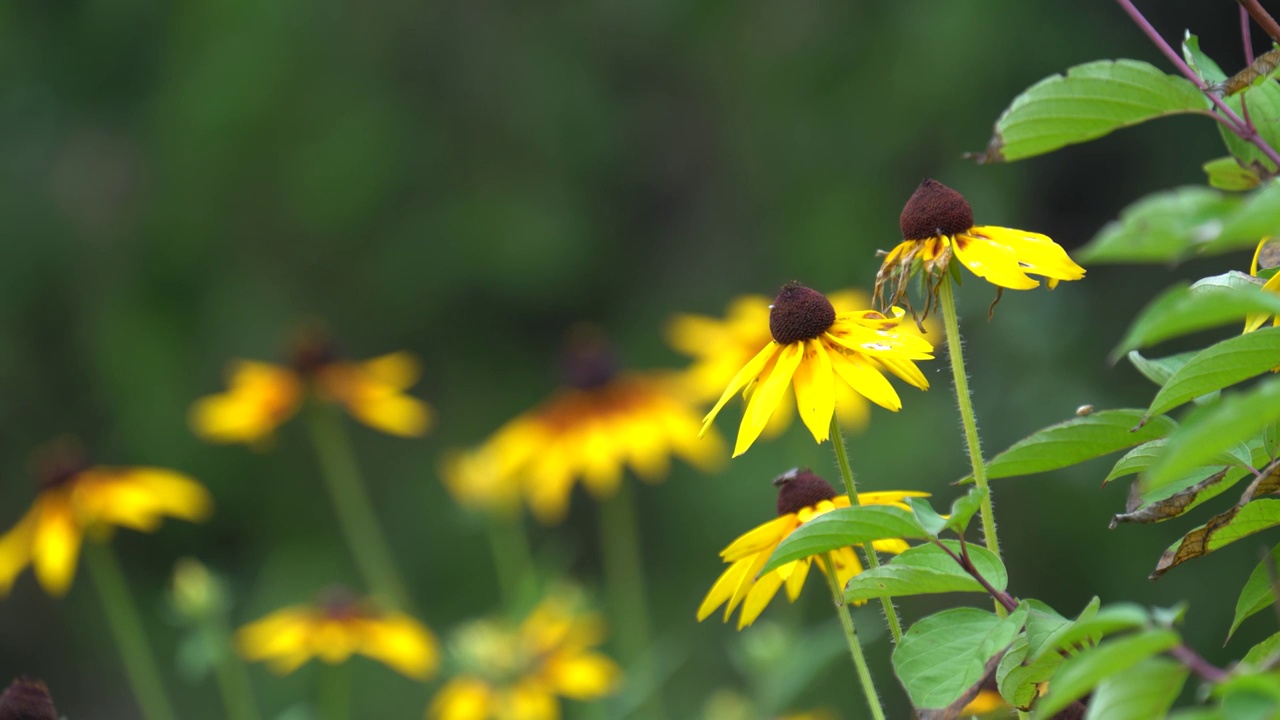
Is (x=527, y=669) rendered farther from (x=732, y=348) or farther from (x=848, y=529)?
(x=848, y=529)

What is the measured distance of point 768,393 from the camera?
25.3 inches

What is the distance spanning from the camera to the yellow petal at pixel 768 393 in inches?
23.8

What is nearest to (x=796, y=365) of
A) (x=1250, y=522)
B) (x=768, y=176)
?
(x=1250, y=522)

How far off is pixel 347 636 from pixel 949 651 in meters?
1.31

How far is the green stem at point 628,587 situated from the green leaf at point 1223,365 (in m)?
1.09

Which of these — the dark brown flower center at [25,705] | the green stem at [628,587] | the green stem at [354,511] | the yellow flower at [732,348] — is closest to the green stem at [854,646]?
the dark brown flower center at [25,705]

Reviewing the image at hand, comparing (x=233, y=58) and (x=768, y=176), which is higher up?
(x=233, y=58)

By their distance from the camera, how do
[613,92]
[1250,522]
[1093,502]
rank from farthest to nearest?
1. [613,92]
2. [1093,502]
3. [1250,522]

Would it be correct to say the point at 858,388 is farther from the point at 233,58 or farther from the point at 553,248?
the point at 233,58

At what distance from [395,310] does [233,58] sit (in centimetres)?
85

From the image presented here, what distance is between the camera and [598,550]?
3.86 metres

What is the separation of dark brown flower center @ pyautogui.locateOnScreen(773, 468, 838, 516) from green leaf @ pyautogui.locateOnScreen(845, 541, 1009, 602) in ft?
0.56

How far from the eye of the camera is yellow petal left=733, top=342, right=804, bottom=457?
604mm

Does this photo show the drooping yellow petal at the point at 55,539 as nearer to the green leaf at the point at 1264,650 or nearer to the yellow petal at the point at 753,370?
the yellow petal at the point at 753,370
